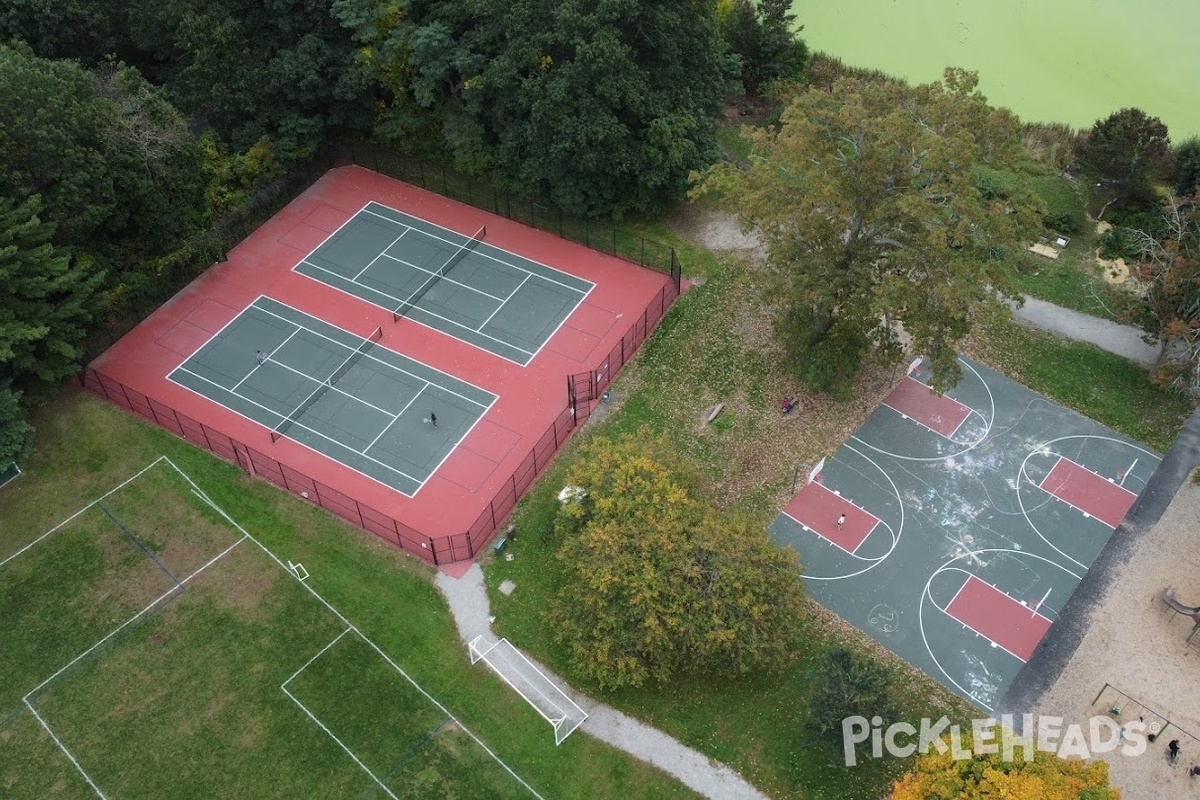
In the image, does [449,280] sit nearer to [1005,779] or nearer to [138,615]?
[138,615]

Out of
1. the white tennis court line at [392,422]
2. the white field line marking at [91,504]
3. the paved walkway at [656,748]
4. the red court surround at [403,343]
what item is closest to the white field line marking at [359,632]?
the white field line marking at [91,504]

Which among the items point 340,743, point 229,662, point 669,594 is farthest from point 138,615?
point 669,594

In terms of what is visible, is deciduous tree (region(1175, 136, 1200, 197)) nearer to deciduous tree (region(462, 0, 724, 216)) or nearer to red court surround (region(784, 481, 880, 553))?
deciduous tree (region(462, 0, 724, 216))

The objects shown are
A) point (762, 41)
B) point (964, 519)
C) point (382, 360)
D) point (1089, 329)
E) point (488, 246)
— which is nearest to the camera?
point (964, 519)

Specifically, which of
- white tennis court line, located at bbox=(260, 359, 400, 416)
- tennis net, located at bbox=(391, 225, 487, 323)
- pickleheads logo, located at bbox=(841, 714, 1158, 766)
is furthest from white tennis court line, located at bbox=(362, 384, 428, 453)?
pickleheads logo, located at bbox=(841, 714, 1158, 766)

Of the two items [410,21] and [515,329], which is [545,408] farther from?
[410,21]
